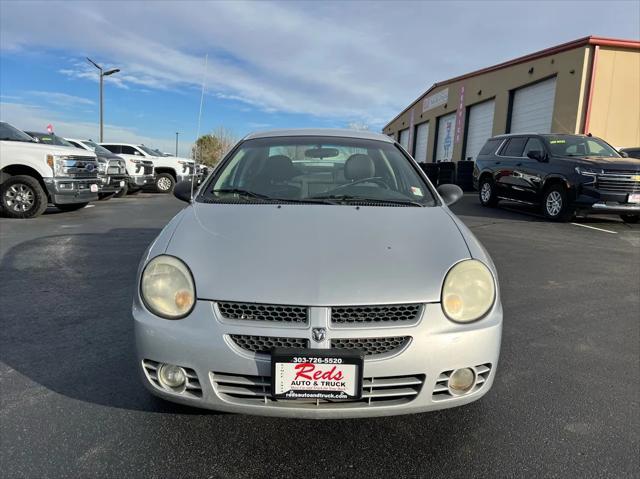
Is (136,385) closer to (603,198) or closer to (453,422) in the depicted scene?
(453,422)

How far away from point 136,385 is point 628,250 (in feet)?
22.0

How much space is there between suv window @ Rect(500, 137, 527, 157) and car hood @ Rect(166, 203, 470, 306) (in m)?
8.74

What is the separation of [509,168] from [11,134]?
32.5ft

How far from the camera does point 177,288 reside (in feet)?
6.56

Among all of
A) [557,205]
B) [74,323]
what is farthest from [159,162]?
[74,323]

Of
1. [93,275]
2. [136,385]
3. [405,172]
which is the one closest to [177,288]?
[136,385]

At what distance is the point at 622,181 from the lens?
26.4 feet

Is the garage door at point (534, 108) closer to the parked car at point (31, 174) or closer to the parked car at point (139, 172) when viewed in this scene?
the parked car at point (139, 172)

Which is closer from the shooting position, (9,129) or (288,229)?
(288,229)

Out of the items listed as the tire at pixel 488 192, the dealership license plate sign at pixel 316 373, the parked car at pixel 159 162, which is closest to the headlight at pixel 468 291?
the dealership license plate sign at pixel 316 373

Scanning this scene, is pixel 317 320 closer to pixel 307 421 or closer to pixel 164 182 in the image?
pixel 307 421

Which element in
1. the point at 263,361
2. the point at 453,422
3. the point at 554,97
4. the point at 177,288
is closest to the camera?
the point at 263,361

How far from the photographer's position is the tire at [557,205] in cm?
878

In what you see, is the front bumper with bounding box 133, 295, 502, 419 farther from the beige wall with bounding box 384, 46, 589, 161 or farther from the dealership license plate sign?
the beige wall with bounding box 384, 46, 589, 161
